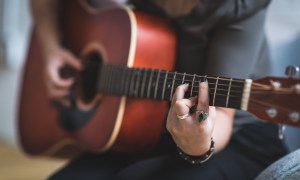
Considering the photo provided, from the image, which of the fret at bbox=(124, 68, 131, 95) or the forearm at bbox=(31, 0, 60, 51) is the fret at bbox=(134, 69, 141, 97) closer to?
A: the fret at bbox=(124, 68, 131, 95)

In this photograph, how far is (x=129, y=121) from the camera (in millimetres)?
907

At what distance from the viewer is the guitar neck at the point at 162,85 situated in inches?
23.7

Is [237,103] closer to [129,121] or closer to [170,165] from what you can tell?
[170,165]

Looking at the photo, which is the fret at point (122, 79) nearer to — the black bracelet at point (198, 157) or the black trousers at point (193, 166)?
the black trousers at point (193, 166)

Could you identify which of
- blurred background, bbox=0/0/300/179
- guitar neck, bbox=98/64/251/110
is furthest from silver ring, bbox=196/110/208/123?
blurred background, bbox=0/0/300/179

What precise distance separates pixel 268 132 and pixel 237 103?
310mm

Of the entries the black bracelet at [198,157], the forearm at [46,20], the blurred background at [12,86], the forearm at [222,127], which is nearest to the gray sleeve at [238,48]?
the forearm at [222,127]

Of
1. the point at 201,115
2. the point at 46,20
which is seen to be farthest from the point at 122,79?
the point at 46,20

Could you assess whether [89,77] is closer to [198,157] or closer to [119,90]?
[119,90]

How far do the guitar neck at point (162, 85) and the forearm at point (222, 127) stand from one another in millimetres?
116

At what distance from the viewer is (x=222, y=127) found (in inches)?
31.1

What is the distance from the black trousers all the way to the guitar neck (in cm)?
13

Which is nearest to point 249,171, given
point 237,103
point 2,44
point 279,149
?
point 279,149

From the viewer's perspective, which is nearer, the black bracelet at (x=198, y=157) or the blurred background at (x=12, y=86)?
the black bracelet at (x=198, y=157)
